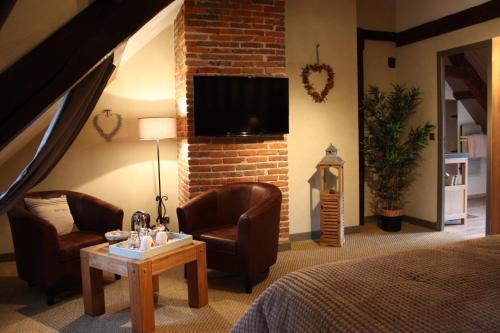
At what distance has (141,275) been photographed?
2818 millimetres

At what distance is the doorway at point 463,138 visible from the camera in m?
5.29

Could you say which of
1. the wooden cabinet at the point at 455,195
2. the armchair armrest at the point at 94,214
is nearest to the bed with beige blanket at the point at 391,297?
the armchair armrest at the point at 94,214

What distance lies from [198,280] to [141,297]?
0.57 meters

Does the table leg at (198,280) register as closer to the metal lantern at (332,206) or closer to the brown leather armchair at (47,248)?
the brown leather armchair at (47,248)

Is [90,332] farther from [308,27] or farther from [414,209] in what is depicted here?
[414,209]

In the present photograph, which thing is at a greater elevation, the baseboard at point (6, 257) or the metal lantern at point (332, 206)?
the metal lantern at point (332, 206)

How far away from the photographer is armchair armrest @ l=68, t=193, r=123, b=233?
12.9 ft

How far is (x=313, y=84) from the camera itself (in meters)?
5.11

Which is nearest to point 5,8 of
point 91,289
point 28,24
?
point 28,24

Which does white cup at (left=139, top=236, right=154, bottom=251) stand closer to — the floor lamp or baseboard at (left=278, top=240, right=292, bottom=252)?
the floor lamp

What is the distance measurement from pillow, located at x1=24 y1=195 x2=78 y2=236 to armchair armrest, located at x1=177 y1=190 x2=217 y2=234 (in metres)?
1.02

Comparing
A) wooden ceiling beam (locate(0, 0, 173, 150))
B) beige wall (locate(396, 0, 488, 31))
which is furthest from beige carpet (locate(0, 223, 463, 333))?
beige wall (locate(396, 0, 488, 31))

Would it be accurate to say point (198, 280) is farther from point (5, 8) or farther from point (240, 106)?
point (5, 8)

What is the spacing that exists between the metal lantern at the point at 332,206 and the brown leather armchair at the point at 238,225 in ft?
3.32
